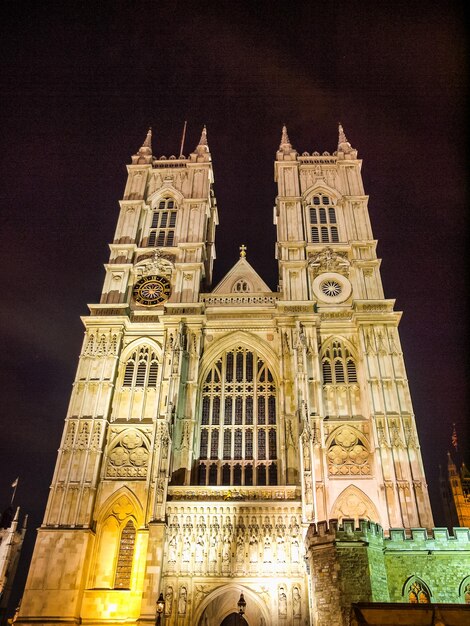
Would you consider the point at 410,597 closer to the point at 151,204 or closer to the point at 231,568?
→ the point at 231,568

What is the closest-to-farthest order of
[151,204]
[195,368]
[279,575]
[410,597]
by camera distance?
[410,597] < [279,575] < [195,368] < [151,204]

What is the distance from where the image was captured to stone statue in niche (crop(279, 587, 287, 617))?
73.8 ft

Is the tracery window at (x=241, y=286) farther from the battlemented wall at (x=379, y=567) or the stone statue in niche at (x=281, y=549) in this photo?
the battlemented wall at (x=379, y=567)

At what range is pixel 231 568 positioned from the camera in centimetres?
2358

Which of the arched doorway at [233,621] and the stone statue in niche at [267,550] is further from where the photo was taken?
the arched doorway at [233,621]

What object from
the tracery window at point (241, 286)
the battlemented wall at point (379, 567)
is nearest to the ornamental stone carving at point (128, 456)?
the battlemented wall at point (379, 567)

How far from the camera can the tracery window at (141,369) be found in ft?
101

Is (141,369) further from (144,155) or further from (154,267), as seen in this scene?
(144,155)

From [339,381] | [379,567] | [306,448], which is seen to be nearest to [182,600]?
[306,448]

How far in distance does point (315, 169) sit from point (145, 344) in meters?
18.8

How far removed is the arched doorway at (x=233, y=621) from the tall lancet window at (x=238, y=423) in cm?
709

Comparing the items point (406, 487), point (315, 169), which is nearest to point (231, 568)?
point (406, 487)

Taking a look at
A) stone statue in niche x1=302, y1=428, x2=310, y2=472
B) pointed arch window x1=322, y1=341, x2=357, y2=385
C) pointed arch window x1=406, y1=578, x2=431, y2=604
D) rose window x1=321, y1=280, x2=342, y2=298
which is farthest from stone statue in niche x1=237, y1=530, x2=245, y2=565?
rose window x1=321, y1=280, x2=342, y2=298

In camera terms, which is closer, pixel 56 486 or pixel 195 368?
pixel 56 486
